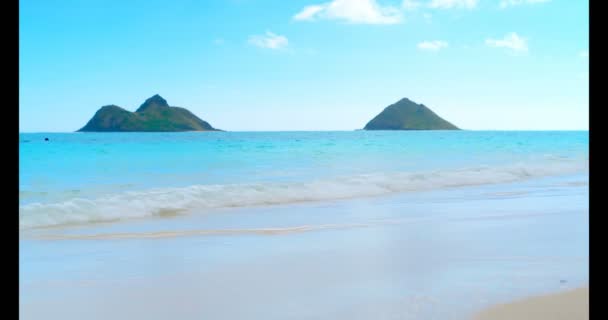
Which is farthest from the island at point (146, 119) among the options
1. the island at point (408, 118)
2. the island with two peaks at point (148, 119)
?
the island at point (408, 118)

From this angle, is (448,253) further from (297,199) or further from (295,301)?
(297,199)

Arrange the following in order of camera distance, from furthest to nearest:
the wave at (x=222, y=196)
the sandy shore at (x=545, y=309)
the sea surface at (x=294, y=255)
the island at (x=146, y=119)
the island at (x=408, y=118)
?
the island at (x=408, y=118) → the island at (x=146, y=119) → the wave at (x=222, y=196) → the sea surface at (x=294, y=255) → the sandy shore at (x=545, y=309)

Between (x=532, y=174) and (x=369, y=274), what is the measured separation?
10.2m

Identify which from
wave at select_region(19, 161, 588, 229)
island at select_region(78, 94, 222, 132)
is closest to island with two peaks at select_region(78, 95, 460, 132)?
island at select_region(78, 94, 222, 132)

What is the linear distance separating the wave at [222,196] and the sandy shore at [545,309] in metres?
4.43

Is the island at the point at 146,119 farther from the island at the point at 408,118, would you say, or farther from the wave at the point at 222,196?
the wave at the point at 222,196

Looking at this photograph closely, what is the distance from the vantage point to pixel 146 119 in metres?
75.8

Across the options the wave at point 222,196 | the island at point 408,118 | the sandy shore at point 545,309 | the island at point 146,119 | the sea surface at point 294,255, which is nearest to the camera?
the sandy shore at point 545,309

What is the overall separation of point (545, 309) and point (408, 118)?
9182cm

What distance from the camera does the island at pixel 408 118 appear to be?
9244 cm

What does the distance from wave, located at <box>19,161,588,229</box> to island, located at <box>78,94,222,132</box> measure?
67187 mm

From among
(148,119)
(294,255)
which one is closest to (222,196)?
(294,255)

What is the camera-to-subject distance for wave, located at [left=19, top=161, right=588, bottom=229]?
235 inches

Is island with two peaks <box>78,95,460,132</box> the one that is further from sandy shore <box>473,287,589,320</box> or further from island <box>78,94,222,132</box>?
sandy shore <box>473,287,589,320</box>
